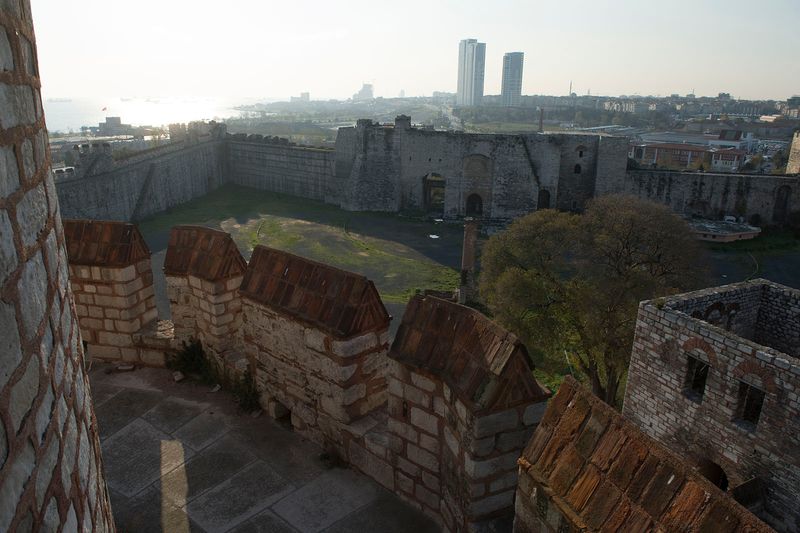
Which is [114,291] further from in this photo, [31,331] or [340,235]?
[340,235]

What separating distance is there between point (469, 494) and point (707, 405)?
23.3ft

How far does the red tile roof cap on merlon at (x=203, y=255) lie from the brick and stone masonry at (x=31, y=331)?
4100 mm

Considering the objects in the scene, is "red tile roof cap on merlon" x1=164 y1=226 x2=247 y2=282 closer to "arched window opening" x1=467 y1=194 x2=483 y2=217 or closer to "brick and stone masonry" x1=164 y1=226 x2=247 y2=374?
"brick and stone masonry" x1=164 y1=226 x2=247 y2=374

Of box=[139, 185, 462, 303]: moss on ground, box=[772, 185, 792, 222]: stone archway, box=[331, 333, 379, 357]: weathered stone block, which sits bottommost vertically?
box=[139, 185, 462, 303]: moss on ground

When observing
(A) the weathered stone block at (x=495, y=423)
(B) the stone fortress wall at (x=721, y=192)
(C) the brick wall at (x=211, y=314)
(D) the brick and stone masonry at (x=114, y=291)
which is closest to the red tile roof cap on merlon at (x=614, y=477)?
(A) the weathered stone block at (x=495, y=423)

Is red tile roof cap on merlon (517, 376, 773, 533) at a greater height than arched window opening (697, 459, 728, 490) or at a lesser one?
greater

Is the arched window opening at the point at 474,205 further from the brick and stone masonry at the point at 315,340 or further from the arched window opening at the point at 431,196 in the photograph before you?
the brick and stone masonry at the point at 315,340

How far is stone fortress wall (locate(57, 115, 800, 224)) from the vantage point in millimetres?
29688

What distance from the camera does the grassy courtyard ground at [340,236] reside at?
74.4 ft

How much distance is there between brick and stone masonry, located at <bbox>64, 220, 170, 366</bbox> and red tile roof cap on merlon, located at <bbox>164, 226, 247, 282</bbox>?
373 millimetres

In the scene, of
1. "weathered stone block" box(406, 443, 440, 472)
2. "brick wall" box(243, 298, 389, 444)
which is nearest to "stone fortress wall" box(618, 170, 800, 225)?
"brick wall" box(243, 298, 389, 444)

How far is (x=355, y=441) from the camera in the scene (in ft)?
16.7

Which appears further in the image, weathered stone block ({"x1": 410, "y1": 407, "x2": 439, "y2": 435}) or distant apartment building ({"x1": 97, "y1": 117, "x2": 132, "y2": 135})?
distant apartment building ({"x1": 97, "y1": 117, "x2": 132, "y2": 135})

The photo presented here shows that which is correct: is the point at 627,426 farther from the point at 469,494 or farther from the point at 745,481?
the point at 745,481
